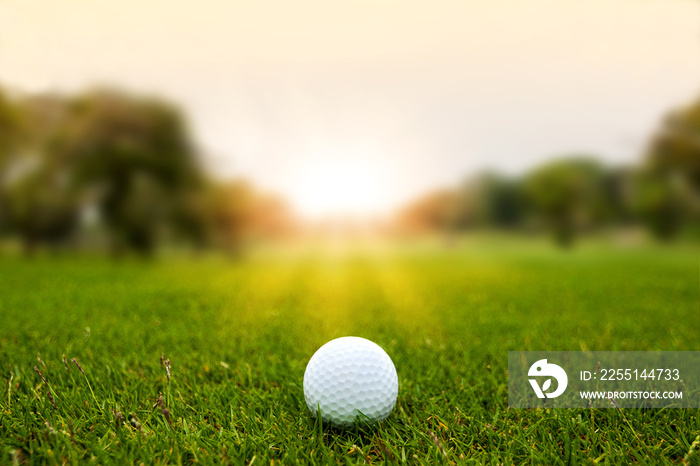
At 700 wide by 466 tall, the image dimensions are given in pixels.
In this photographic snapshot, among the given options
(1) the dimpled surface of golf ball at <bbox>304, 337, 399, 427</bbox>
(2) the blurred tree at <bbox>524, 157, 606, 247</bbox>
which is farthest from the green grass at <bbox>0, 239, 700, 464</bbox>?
(2) the blurred tree at <bbox>524, 157, 606, 247</bbox>

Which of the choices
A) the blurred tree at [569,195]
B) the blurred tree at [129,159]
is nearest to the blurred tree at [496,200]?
the blurred tree at [569,195]

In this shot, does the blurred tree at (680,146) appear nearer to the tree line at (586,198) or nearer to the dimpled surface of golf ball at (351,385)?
the tree line at (586,198)

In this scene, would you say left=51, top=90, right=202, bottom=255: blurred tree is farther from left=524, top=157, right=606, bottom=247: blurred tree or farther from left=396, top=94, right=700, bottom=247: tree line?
left=524, top=157, right=606, bottom=247: blurred tree

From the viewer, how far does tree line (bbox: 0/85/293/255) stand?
12.2 meters

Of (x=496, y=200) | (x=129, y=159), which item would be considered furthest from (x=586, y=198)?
(x=129, y=159)

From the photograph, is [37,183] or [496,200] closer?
[37,183]

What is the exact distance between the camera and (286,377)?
268 centimetres

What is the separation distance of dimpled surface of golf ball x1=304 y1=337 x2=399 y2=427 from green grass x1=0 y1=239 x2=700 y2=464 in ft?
0.30

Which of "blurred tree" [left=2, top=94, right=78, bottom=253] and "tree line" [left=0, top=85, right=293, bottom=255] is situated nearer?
"blurred tree" [left=2, top=94, right=78, bottom=253]

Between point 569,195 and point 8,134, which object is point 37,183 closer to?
point 8,134

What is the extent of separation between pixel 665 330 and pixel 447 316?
2164mm

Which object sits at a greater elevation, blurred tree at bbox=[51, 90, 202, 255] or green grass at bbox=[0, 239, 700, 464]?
blurred tree at bbox=[51, 90, 202, 255]

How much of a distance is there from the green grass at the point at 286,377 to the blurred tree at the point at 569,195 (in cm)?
2385

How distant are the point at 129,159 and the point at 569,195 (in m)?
26.4
